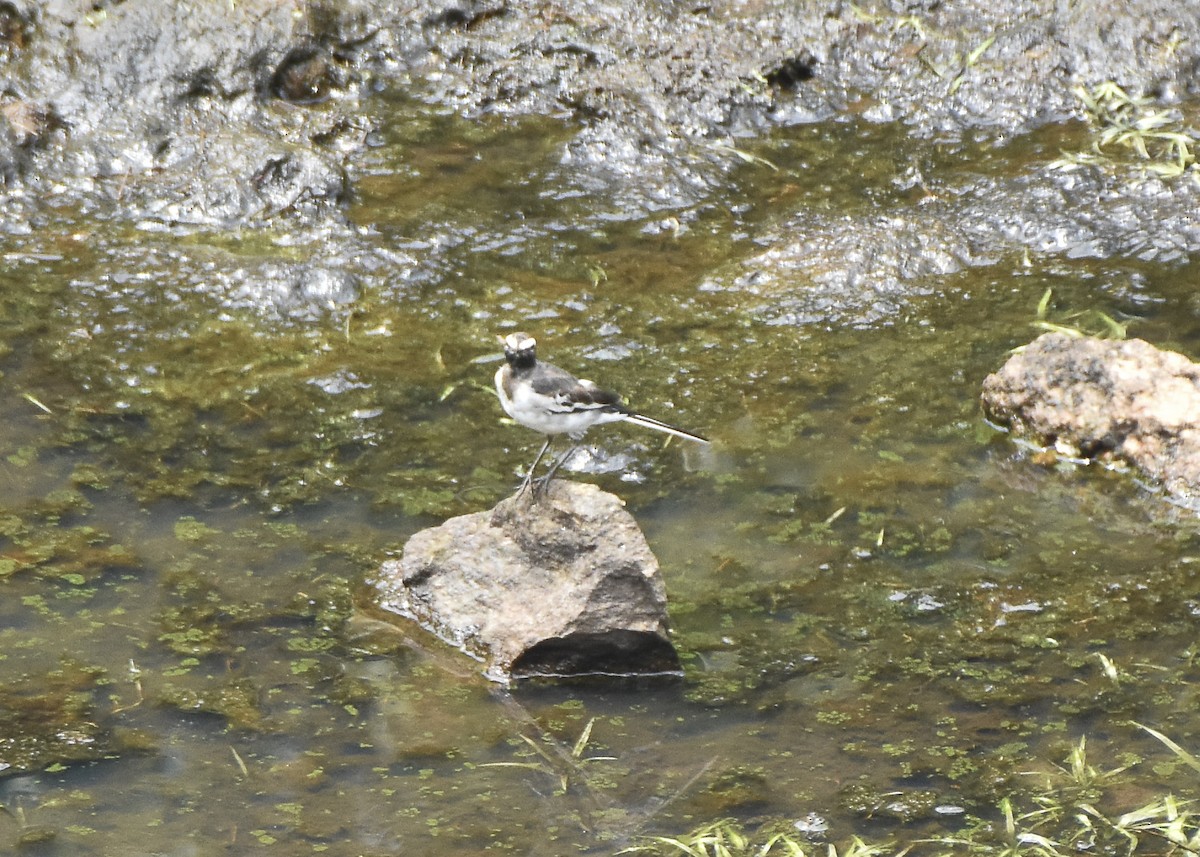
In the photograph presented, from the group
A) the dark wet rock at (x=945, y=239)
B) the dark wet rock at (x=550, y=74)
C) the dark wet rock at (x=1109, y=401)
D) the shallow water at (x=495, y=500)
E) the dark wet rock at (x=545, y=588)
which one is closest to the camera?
the shallow water at (x=495, y=500)

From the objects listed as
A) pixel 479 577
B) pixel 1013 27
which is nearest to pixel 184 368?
pixel 479 577

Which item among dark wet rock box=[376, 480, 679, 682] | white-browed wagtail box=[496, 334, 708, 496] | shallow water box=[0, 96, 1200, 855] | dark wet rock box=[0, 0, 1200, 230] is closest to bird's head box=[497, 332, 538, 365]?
white-browed wagtail box=[496, 334, 708, 496]

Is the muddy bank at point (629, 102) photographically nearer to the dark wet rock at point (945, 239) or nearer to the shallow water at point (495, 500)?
the dark wet rock at point (945, 239)

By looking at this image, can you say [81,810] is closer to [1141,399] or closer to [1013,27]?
[1141,399]

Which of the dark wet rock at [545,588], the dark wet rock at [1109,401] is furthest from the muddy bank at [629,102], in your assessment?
the dark wet rock at [545,588]

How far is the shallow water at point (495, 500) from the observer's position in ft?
15.7

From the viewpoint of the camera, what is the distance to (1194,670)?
5.24 metres

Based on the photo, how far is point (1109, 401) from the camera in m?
6.55

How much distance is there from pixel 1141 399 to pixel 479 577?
3114 mm

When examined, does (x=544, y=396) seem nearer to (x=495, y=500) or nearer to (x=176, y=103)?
(x=495, y=500)

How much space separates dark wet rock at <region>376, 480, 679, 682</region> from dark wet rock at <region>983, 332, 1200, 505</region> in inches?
91.0

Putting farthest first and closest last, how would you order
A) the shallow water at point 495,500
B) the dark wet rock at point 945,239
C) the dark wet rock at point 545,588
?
the dark wet rock at point 945,239
the dark wet rock at point 545,588
the shallow water at point 495,500

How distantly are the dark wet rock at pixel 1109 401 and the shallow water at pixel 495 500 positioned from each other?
0.16 metres

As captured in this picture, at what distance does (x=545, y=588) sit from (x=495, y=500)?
2.96 ft
